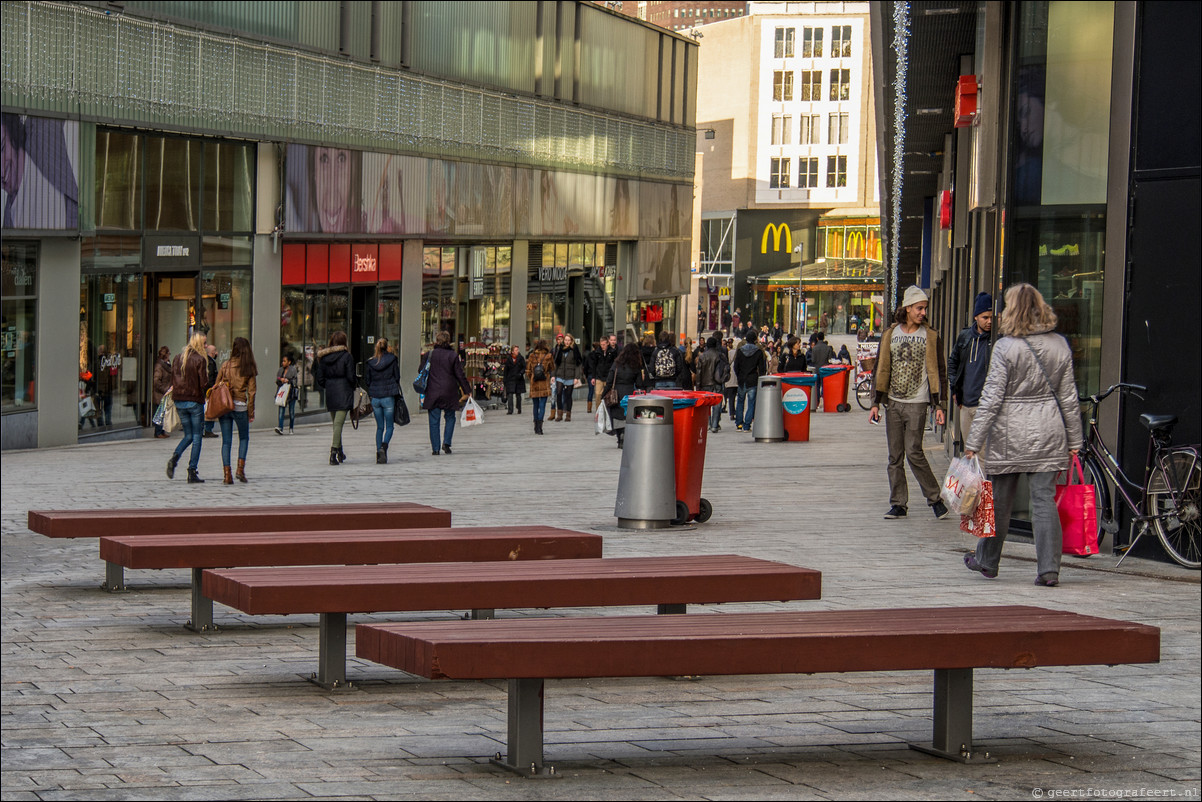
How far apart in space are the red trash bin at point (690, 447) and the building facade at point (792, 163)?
92.5 metres

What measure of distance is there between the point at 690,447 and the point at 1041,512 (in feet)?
12.7

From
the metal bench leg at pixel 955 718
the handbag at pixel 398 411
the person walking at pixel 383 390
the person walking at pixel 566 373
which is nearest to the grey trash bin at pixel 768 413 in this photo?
the handbag at pixel 398 411

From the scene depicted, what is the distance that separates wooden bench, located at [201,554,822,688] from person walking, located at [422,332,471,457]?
15043 millimetres

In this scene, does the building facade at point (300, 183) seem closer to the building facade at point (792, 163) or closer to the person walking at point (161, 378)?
the person walking at point (161, 378)

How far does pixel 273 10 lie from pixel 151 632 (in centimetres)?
2405

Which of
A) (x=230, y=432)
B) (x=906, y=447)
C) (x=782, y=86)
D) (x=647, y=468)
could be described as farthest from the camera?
(x=782, y=86)

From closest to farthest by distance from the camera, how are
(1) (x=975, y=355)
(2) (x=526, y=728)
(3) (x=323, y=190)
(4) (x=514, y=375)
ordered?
(2) (x=526, y=728)
(1) (x=975, y=355)
(3) (x=323, y=190)
(4) (x=514, y=375)

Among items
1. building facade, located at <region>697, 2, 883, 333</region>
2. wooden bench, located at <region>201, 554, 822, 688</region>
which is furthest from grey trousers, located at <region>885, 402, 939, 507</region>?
building facade, located at <region>697, 2, 883, 333</region>

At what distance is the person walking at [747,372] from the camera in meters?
26.6

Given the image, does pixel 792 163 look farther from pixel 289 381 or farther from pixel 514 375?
pixel 289 381

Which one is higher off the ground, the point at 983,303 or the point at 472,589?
the point at 983,303

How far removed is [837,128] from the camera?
347 ft

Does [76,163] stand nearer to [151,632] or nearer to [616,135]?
[151,632]

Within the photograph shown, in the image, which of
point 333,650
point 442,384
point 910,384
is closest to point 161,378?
point 442,384
